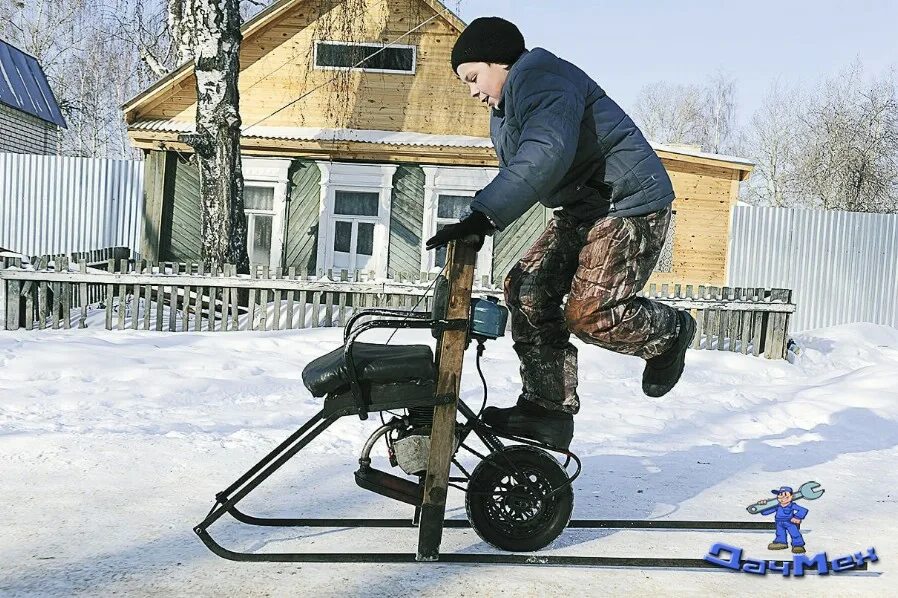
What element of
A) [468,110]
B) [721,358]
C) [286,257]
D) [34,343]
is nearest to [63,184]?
[286,257]

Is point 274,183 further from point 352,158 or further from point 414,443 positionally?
point 414,443

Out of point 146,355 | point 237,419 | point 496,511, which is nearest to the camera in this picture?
point 496,511

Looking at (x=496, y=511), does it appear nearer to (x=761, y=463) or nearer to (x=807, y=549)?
(x=807, y=549)

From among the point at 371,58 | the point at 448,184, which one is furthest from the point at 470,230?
the point at 371,58

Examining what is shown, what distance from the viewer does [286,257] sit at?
15641mm

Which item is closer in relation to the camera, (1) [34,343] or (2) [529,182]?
(2) [529,182]

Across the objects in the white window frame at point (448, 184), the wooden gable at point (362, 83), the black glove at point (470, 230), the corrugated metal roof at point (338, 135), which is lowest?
the black glove at point (470, 230)

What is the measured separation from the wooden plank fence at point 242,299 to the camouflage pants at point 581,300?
6.56 meters

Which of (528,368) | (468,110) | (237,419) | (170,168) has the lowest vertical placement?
(237,419)

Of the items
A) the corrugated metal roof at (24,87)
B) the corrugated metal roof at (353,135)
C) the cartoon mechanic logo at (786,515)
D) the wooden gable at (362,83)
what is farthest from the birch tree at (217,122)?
the corrugated metal roof at (24,87)

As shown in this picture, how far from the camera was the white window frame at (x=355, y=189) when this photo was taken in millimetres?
15312

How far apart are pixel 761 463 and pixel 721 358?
5205 millimetres

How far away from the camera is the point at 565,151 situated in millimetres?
2664

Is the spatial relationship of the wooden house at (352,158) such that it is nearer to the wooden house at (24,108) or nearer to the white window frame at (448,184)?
the white window frame at (448,184)
